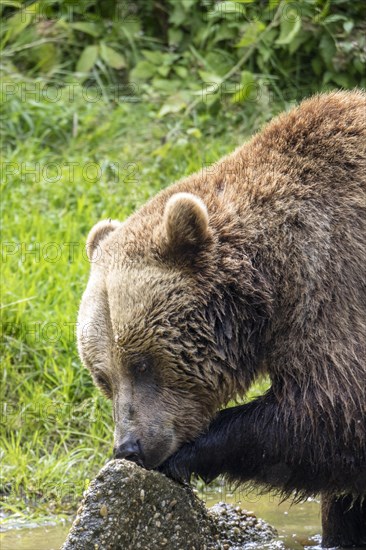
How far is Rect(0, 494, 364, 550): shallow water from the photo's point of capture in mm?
7004

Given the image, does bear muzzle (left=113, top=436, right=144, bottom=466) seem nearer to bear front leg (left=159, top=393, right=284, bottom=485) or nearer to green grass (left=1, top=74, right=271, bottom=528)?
bear front leg (left=159, top=393, right=284, bottom=485)

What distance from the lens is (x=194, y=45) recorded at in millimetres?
12711

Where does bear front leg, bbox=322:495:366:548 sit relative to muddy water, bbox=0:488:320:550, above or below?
above

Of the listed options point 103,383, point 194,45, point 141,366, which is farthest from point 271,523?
point 194,45

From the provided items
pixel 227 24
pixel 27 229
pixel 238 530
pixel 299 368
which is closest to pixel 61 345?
pixel 27 229

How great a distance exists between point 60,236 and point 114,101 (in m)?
2.70

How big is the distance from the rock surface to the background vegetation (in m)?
2.97

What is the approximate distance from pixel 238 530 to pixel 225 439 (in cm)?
92

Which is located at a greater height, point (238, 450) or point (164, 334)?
point (164, 334)

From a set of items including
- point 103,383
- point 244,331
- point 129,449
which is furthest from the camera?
point 103,383

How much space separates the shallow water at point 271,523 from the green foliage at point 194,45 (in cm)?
488

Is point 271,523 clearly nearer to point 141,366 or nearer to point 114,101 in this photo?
point 141,366

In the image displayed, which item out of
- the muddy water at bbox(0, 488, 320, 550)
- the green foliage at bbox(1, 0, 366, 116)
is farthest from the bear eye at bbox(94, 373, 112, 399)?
the green foliage at bbox(1, 0, 366, 116)

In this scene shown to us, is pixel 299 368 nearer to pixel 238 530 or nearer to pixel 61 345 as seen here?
pixel 238 530
